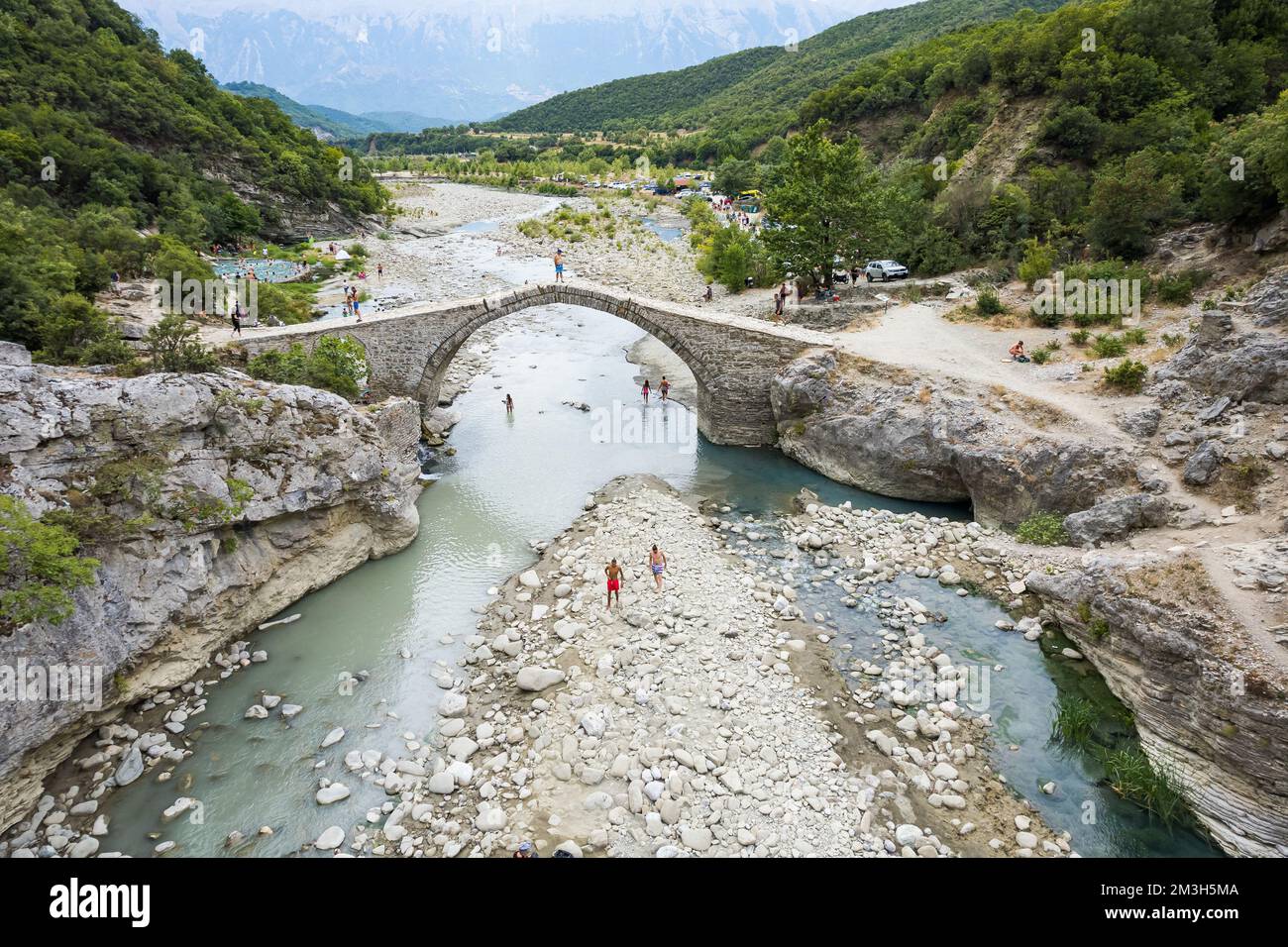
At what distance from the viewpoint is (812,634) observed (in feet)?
49.8

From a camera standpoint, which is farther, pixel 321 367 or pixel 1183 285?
pixel 1183 285

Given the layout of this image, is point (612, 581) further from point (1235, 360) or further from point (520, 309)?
point (1235, 360)

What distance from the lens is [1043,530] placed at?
1712 cm

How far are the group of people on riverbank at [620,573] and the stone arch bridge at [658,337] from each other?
30.9 ft

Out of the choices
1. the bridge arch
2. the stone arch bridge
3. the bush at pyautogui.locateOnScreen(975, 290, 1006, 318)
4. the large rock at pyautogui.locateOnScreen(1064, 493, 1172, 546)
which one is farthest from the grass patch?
the bush at pyautogui.locateOnScreen(975, 290, 1006, 318)

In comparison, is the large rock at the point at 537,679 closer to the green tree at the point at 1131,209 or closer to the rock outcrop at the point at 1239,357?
the rock outcrop at the point at 1239,357

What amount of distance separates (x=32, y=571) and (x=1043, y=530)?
70.8 feet

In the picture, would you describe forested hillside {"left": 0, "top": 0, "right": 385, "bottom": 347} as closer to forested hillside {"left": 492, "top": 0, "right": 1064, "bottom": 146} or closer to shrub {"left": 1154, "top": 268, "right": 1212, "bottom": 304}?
shrub {"left": 1154, "top": 268, "right": 1212, "bottom": 304}

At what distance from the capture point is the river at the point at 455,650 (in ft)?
36.9

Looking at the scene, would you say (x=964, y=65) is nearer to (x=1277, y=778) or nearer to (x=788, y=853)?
(x=1277, y=778)

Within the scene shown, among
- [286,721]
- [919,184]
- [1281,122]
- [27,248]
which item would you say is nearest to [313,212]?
[27,248]

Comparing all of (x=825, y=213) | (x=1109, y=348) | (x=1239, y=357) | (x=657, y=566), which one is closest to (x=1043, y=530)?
(x=1239, y=357)

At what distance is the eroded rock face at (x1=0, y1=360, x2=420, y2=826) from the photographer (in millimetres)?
11891

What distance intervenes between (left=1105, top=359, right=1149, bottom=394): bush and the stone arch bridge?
8.61 meters
